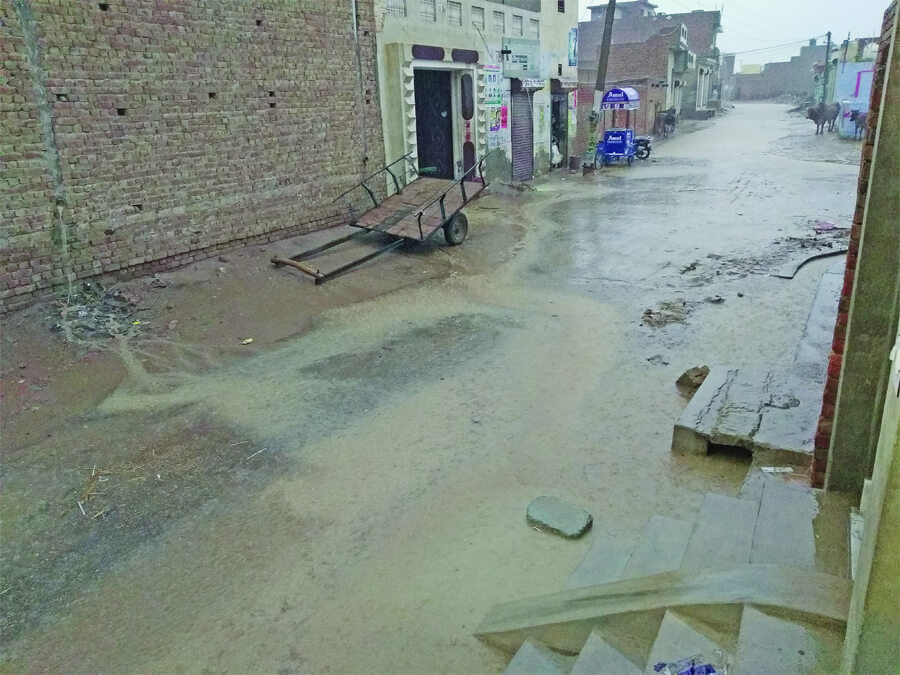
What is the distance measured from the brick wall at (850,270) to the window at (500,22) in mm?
14026

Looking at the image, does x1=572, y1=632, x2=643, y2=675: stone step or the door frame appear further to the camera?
the door frame

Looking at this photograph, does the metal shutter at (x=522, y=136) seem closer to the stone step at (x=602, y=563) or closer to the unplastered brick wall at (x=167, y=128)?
the unplastered brick wall at (x=167, y=128)

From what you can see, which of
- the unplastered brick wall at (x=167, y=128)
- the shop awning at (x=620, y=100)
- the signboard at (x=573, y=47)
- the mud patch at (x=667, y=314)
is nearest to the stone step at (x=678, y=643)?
the mud patch at (x=667, y=314)

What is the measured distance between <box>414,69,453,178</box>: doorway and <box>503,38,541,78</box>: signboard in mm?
2448

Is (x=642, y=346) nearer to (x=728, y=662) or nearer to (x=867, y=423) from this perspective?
(x=867, y=423)

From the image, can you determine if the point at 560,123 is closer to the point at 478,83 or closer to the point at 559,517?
the point at 478,83

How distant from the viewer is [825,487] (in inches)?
138

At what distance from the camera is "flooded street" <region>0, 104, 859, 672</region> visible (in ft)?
11.5

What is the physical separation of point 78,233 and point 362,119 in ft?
18.2

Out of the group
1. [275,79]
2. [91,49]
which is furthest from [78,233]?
[275,79]

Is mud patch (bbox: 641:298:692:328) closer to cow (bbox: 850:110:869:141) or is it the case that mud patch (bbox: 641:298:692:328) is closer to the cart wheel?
the cart wheel

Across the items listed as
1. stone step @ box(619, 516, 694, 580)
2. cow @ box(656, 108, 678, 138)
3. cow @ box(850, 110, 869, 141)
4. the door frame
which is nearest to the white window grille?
the door frame

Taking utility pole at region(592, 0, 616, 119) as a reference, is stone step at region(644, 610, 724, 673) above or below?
below

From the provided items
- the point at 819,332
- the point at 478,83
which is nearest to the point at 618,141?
the point at 478,83
